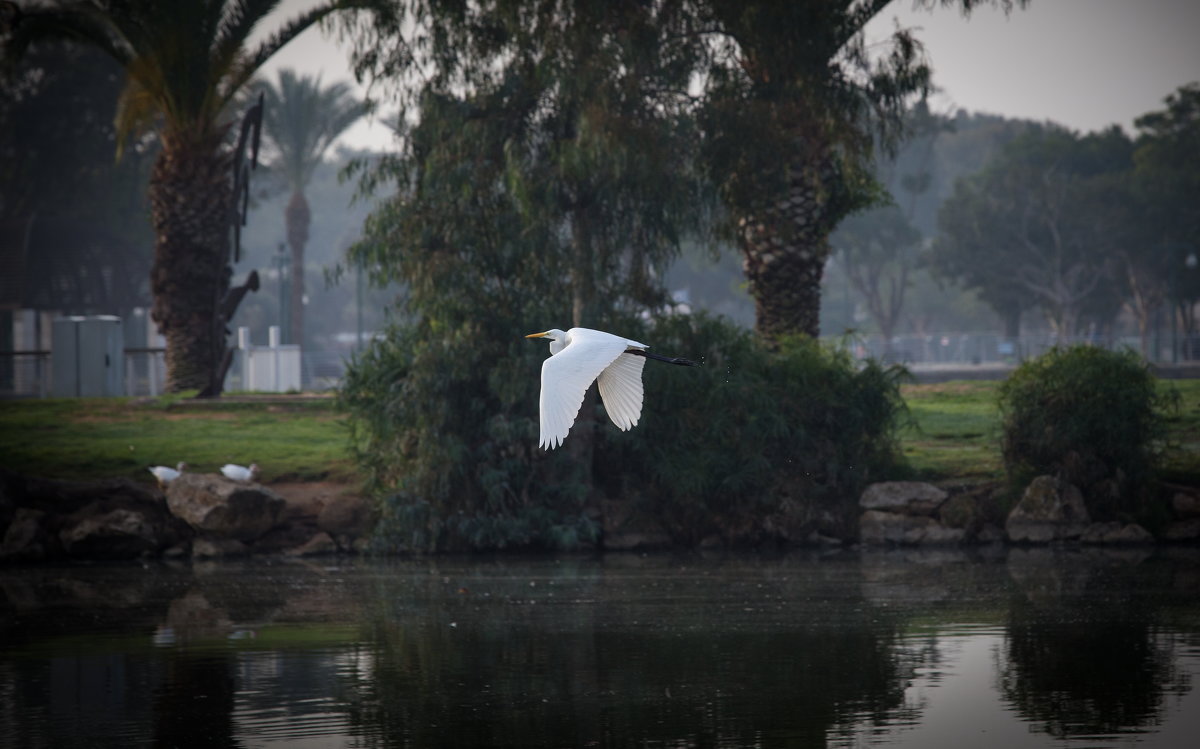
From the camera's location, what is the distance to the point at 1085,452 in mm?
17875

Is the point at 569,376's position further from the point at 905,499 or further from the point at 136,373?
the point at 136,373

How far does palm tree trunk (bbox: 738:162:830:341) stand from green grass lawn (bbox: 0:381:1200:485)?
2373 millimetres

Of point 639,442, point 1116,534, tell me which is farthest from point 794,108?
point 1116,534

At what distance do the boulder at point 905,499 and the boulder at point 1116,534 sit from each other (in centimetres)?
177

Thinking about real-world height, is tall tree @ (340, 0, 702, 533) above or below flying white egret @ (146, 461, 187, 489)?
above

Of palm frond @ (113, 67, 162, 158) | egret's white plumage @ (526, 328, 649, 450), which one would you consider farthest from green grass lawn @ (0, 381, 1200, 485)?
egret's white plumage @ (526, 328, 649, 450)

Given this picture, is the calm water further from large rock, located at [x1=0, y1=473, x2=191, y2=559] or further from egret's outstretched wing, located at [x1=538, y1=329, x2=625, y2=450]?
egret's outstretched wing, located at [x1=538, y1=329, x2=625, y2=450]

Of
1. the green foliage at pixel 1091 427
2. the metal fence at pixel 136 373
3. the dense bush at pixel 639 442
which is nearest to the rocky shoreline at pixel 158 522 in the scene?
the dense bush at pixel 639 442

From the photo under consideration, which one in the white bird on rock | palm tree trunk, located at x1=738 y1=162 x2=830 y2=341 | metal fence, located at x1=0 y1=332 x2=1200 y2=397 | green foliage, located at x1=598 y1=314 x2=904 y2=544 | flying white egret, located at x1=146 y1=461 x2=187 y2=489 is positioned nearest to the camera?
flying white egret, located at x1=146 y1=461 x2=187 y2=489

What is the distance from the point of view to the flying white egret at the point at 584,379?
942 centimetres

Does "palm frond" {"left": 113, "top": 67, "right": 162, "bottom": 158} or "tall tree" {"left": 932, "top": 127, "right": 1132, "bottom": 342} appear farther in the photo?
"tall tree" {"left": 932, "top": 127, "right": 1132, "bottom": 342}

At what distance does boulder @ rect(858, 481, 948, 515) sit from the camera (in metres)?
18.2

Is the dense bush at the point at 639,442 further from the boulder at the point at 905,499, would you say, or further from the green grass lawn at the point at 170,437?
the green grass lawn at the point at 170,437

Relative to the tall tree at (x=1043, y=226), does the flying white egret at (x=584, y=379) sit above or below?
below
